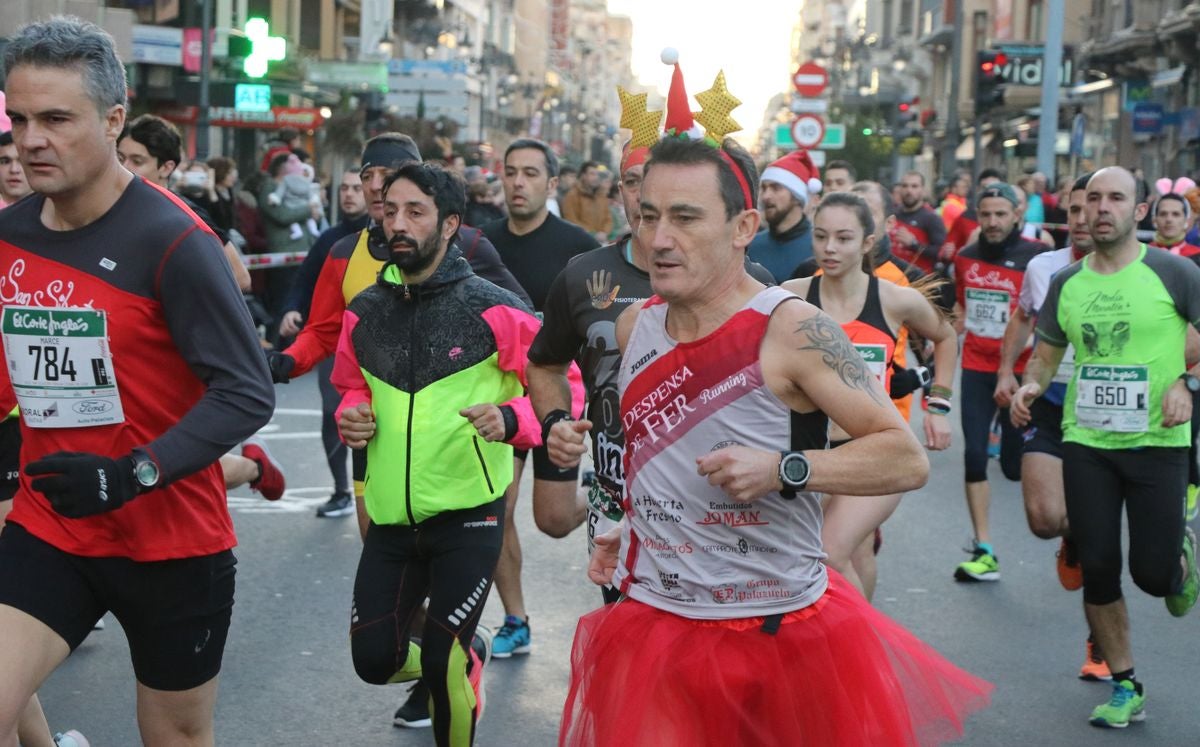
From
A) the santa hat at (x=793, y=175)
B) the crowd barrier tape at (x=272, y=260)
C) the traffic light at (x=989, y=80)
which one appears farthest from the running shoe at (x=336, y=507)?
the traffic light at (x=989, y=80)

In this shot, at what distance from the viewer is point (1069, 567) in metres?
7.37

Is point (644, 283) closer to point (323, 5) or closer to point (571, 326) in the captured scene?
point (571, 326)

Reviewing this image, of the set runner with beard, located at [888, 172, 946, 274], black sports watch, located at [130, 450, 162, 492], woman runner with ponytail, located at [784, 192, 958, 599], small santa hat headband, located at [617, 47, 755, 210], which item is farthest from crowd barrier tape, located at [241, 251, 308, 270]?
black sports watch, located at [130, 450, 162, 492]

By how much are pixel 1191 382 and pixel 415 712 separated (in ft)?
10.6

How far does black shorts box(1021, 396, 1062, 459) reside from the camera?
7.48m

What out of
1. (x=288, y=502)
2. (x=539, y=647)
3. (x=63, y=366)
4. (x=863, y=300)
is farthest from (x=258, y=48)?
(x=63, y=366)

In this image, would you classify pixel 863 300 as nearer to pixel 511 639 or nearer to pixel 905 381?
pixel 905 381

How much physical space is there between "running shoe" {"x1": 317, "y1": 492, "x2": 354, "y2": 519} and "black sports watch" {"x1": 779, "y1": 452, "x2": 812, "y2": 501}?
702 cm

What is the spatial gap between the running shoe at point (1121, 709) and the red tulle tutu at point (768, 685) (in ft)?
9.29

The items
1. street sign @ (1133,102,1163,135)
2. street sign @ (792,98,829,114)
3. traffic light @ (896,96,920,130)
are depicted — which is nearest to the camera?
street sign @ (792,98,829,114)

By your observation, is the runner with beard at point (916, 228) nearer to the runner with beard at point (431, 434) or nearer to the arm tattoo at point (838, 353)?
the runner with beard at point (431, 434)

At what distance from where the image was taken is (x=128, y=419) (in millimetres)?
A: 4051

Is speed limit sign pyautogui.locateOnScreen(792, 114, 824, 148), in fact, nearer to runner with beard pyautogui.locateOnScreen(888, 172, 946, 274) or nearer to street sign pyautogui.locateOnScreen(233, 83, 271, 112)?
runner with beard pyautogui.locateOnScreen(888, 172, 946, 274)

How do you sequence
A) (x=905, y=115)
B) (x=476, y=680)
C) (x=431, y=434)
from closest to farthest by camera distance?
(x=431, y=434) → (x=476, y=680) → (x=905, y=115)
